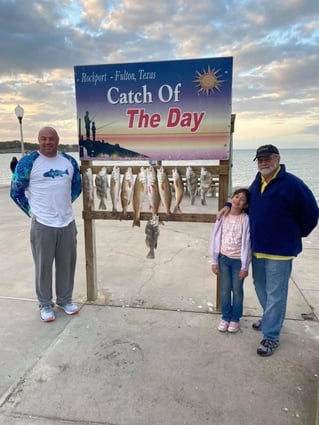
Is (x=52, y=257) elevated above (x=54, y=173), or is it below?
below

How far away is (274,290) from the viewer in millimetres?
2828

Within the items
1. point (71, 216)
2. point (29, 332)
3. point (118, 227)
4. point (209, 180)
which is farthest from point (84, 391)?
point (118, 227)

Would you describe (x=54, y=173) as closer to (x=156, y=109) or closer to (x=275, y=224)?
(x=156, y=109)

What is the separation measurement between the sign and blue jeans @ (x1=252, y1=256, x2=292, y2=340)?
1106 mm

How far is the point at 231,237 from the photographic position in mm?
3059

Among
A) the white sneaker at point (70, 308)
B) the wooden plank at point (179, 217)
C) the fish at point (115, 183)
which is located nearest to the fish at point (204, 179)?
the wooden plank at point (179, 217)

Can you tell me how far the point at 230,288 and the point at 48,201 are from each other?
6.18 ft

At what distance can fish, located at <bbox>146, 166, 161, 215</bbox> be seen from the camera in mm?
3309

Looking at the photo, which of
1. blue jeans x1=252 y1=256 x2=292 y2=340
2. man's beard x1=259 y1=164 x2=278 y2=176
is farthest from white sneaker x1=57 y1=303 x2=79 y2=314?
man's beard x1=259 y1=164 x2=278 y2=176

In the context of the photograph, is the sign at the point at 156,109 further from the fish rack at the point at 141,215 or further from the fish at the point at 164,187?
the fish at the point at 164,187

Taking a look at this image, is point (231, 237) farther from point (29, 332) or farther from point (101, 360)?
point (29, 332)

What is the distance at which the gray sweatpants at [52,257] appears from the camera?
3363 mm

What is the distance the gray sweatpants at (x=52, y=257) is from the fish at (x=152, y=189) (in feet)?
2.82

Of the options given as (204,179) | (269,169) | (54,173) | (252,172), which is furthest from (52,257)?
(252,172)
